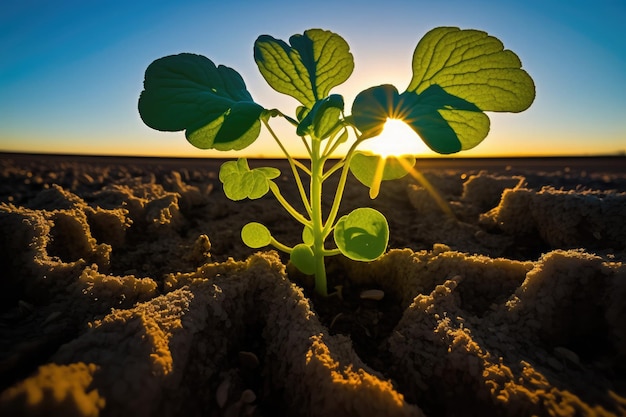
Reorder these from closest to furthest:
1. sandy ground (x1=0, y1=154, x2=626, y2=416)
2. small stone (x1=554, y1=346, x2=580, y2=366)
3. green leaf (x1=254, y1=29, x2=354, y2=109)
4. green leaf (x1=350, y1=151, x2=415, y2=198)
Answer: sandy ground (x1=0, y1=154, x2=626, y2=416) < small stone (x1=554, y1=346, x2=580, y2=366) < green leaf (x1=254, y1=29, x2=354, y2=109) < green leaf (x1=350, y1=151, x2=415, y2=198)

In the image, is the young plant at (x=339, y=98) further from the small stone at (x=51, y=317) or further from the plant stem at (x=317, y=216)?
the small stone at (x=51, y=317)

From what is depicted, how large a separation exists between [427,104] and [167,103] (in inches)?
23.8

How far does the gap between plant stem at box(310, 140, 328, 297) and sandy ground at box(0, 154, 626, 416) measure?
5 cm

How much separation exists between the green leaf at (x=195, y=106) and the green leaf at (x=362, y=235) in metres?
0.33

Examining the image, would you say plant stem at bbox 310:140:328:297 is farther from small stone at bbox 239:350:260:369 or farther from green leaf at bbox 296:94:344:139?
small stone at bbox 239:350:260:369

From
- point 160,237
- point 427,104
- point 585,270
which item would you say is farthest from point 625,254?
point 160,237

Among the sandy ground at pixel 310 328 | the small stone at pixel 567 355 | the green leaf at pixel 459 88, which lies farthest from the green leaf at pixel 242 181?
the small stone at pixel 567 355

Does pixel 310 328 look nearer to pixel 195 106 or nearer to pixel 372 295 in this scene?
pixel 372 295

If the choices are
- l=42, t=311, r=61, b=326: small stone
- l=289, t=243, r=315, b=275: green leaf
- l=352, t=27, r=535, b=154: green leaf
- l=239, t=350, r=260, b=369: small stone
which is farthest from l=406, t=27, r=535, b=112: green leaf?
l=42, t=311, r=61, b=326: small stone

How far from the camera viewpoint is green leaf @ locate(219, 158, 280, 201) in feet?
3.42

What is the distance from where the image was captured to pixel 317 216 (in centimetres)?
101

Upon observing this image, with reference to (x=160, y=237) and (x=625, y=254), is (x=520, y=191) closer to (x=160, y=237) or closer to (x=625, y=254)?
(x=625, y=254)

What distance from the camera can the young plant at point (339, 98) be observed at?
0.76 m

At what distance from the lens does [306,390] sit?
701mm
